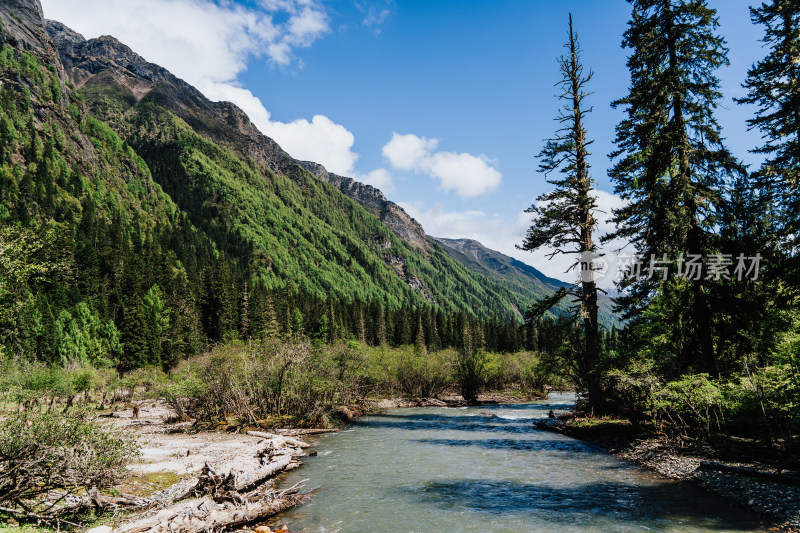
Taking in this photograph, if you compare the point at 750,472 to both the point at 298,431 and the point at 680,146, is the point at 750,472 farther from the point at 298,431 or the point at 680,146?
the point at 298,431

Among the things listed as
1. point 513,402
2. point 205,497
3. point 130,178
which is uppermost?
point 130,178

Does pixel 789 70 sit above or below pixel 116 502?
above

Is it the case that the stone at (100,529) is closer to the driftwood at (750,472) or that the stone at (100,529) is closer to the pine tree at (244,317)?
the driftwood at (750,472)

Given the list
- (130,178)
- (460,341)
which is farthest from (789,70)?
(130,178)

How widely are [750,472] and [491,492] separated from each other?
8071mm

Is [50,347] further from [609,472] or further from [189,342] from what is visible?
[609,472]

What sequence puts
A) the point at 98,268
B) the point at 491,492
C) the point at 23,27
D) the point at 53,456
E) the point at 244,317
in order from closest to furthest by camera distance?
the point at 53,456
the point at 491,492
the point at 98,268
the point at 244,317
the point at 23,27

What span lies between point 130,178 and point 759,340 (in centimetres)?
23032

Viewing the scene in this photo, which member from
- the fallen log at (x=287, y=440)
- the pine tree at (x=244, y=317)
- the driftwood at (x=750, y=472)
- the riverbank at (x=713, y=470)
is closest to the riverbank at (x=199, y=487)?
the fallen log at (x=287, y=440)

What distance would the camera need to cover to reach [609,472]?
16281mm

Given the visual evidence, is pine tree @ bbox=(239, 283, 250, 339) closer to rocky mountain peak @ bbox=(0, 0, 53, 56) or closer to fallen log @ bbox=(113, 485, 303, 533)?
fallen log @ bbox=(113, 485, 303, 533)

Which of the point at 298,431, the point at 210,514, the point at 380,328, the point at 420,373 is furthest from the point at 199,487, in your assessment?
the point at 380,328

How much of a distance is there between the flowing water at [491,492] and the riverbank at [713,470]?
24.1 inches

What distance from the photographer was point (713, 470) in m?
14.4
